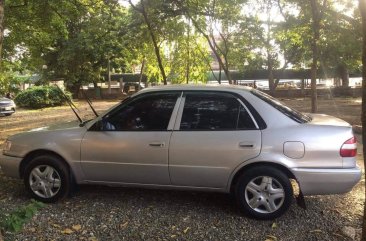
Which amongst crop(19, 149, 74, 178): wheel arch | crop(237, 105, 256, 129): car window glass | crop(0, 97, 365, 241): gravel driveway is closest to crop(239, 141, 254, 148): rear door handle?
crop(237, 105, 256, 129): car window glass

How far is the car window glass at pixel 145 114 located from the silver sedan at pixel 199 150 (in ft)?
0.04

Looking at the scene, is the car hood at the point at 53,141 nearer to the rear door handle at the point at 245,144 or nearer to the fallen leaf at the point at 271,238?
the rear door handle at the point at 245,144

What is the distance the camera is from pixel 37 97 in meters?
27.6

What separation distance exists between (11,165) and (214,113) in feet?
9.19

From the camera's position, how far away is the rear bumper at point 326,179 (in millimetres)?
4562

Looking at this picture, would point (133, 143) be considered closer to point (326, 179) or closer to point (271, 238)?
point (271, 238)

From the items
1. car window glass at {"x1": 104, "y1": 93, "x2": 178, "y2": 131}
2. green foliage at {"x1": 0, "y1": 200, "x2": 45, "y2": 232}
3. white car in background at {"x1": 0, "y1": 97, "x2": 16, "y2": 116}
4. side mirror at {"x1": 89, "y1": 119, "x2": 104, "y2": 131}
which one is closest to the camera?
green foliage at {"x1": 0, "y1": 200, "x2": 45, "y2": 232}

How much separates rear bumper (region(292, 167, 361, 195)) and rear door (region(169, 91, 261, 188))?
1.92ft

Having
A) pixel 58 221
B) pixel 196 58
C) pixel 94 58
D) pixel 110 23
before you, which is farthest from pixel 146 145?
pixel 94 58

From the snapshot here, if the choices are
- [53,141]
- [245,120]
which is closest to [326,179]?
[245,120]

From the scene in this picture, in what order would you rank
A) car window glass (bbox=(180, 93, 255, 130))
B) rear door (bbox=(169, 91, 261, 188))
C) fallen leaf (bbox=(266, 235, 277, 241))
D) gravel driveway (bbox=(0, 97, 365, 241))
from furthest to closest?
car window glass (bbox=(180, 93, 255, 130))
rear door (bbox=(169, 91, 261, 188))
gravel driveway (bbox=(0, 97, 365, 241))
fallen leaf (bbox=(266, 235, 277, 241))

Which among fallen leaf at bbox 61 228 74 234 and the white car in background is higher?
the white car in background

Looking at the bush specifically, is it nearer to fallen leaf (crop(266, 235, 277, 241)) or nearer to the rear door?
the rear door

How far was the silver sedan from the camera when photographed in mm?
4625
